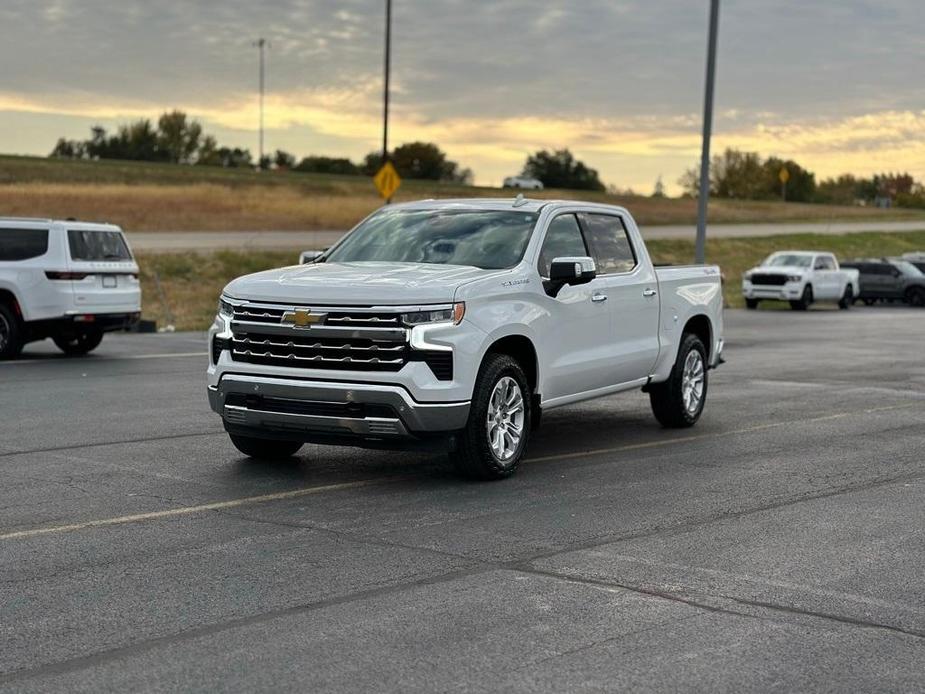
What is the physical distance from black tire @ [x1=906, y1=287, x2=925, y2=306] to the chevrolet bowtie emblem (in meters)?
40.0

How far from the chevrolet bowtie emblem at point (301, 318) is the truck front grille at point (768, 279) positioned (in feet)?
110

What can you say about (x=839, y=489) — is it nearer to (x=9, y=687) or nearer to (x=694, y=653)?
(x=694, y=653)

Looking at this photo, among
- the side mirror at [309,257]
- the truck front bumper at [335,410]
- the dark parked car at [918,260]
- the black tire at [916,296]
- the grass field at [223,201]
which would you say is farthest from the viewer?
the grass field at [223,201]

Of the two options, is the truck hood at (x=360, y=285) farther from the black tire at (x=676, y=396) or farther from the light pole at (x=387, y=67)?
the light pole at (x=387, y=67)

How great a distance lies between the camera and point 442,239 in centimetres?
1061

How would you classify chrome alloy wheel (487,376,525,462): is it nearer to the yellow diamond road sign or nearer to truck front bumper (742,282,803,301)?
the yellow diamond road sign

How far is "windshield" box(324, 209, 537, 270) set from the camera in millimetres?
10367

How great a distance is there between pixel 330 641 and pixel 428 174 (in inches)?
5087

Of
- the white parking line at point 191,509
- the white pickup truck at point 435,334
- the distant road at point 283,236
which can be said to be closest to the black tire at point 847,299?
the distant road at point 283,236

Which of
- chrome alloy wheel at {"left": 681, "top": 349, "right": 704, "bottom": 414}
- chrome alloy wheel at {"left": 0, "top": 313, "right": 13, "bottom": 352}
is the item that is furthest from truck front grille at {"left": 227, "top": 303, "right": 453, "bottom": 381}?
chrome alloy wheel at {"left": 0, "top": 313, "right": 13, "bottom": 352}

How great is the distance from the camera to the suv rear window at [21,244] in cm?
1897

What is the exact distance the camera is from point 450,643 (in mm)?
5711

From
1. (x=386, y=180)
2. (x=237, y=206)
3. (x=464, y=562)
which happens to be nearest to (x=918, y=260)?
(x=386, y=180)

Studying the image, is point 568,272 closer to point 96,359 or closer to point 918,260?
point 96,359
